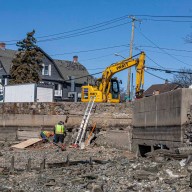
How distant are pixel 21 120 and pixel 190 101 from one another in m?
15.9

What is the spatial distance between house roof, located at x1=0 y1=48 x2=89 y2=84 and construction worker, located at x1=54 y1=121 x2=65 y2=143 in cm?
3080

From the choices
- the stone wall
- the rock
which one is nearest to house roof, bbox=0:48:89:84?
the stone wall

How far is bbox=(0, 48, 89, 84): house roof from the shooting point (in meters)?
56.4

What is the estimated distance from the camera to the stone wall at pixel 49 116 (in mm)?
26109

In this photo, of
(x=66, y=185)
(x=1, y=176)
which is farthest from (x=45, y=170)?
(x=66, y=185)

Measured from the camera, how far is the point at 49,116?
90.3 feet

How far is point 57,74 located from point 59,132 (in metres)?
35.2

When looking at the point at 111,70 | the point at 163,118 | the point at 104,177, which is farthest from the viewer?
the point at 111,70

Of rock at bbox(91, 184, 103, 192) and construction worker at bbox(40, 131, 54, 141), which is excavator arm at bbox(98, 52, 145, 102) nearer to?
construction worker at bbox(40, 131, 54, 141)

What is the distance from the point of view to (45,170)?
50.2 feet

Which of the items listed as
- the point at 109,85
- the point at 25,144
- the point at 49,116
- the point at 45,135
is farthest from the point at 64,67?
the point at 25,144

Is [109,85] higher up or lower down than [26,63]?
lower down

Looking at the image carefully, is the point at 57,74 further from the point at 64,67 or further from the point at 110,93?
the point at 110,93

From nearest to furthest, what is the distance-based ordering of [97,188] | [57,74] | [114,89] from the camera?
[97,188] → [114,89] → [57,74]
